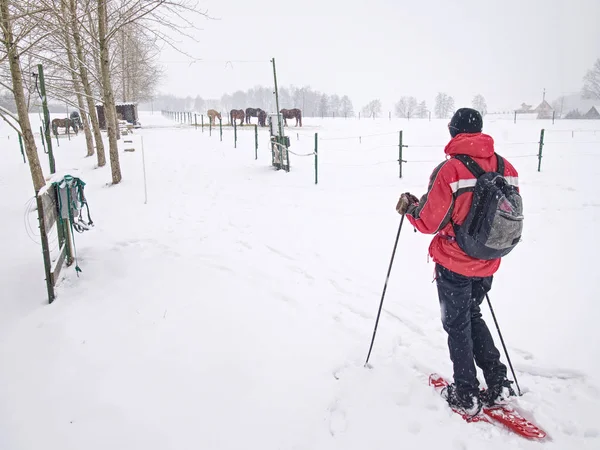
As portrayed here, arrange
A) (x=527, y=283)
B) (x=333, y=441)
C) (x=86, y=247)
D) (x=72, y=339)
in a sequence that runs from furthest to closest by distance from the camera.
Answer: (x=86, y=247)
(x=527, y=283)
(x=72, y=339)
(x=333, y=441)

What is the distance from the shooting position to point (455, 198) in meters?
2.44

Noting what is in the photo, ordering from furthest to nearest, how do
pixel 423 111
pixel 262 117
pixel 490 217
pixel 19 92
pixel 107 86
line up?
1. pixel 423 111
2. pixel 262 117
3. pixel 107 86
4. pixel 19 92
5. pixel 490 217

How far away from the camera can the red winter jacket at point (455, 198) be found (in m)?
A: 2.42

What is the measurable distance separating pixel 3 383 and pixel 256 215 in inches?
204

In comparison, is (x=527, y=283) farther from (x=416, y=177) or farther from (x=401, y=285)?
(x=416, y=177)

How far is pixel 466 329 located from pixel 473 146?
1256 millimetres

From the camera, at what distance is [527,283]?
16.2ft

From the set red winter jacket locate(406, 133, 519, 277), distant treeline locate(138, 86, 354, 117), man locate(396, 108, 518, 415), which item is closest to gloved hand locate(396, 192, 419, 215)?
man locate(396, 108, 518, 415)

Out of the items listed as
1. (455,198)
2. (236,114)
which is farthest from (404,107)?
(455,198)

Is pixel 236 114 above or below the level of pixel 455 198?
above

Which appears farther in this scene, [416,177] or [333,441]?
[416,177]

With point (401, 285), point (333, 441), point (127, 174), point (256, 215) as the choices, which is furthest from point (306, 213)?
point (127, 174)

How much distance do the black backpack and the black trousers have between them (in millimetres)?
275

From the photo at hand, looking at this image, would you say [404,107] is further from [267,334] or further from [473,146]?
[473,146]
